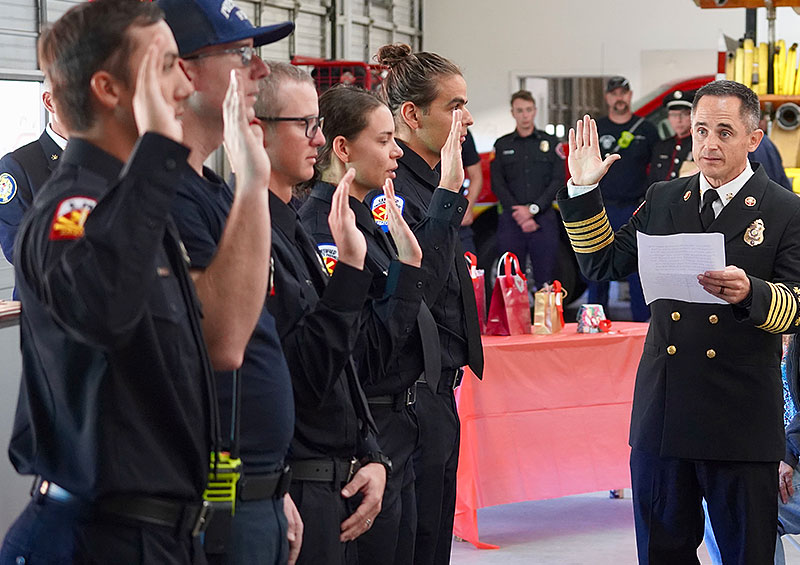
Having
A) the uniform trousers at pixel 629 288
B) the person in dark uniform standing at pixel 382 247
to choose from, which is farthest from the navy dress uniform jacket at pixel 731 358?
the uniform trousers at pixel 629 288

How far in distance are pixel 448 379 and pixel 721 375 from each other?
728 mm

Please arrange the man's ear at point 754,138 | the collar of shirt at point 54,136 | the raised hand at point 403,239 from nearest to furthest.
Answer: the raised hand at point 403,239
the man's ear at point 754,138
the collar of shirt at point 54,136

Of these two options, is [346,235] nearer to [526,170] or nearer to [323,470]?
[323,470]

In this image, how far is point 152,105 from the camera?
1358 millimetres

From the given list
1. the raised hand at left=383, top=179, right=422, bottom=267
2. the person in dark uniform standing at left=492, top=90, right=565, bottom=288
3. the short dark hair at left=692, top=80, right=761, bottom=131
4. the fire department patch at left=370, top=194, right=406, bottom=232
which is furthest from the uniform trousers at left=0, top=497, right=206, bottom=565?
the person in dark uniform standing at left=492, top=90, right=565, bottom=288

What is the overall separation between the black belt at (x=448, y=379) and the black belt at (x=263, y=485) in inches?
40.0

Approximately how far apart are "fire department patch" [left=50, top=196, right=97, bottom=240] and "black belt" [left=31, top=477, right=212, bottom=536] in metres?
0.34

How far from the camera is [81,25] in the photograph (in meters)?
1.44

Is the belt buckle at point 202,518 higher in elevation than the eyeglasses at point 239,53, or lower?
lower

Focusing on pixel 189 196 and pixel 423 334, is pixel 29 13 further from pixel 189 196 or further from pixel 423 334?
pixel 189 196

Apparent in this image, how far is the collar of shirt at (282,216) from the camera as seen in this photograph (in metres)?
2.09

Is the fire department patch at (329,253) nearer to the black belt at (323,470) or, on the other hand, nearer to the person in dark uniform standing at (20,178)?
the black belt at (323,470)

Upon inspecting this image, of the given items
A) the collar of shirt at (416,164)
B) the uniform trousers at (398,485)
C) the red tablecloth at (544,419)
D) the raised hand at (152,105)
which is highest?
the raised hand at (152,105)

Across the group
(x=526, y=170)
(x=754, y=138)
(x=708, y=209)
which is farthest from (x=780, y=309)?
(x=526, y=170)
